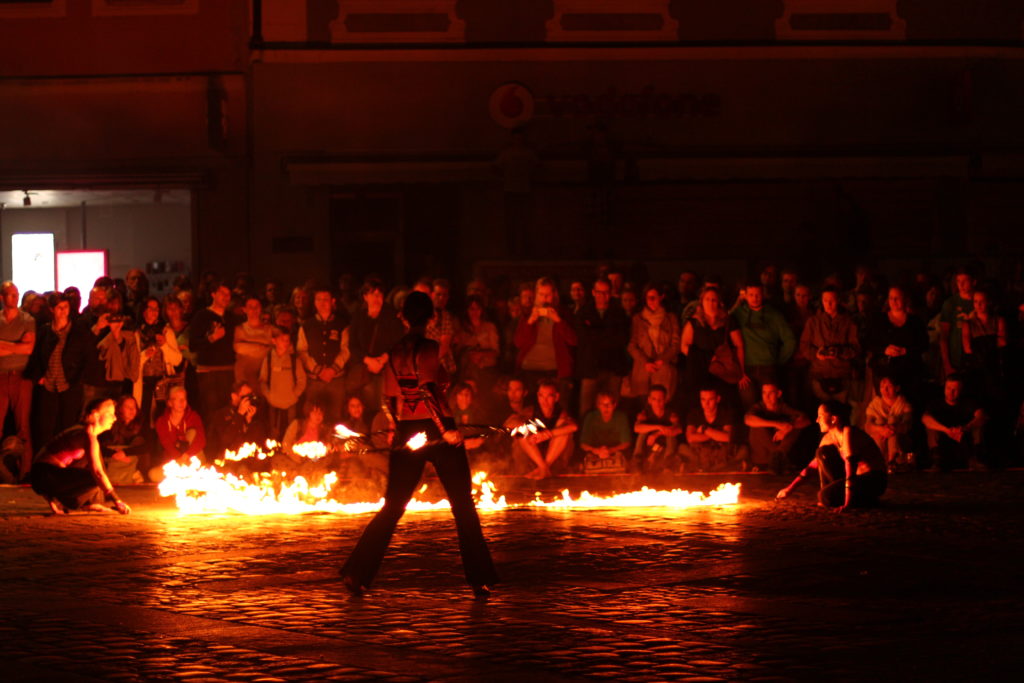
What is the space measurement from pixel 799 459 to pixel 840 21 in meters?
10.2

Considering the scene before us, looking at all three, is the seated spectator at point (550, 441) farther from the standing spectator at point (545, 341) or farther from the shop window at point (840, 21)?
the shop window at point (840, 21)

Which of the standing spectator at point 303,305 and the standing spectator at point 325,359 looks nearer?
the standing spectator at point 325,359

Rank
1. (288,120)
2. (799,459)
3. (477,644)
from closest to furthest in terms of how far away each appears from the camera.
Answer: (477,644) → (799,459) → (288,120)

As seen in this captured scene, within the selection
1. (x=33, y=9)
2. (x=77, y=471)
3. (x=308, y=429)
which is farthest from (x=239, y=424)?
(x=33, y=9)

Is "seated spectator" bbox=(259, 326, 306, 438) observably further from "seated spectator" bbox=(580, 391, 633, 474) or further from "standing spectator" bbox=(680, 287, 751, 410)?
"standing spectator" bbox=(680, 287, 751, 410)

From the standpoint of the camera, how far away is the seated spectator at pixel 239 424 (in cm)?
1689

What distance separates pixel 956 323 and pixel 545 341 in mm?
4018

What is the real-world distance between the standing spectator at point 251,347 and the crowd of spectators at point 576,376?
0.06ft

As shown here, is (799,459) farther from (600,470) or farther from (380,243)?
(380,243)

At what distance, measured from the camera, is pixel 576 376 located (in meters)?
17.4

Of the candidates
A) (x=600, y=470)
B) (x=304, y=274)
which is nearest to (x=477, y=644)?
(x=600, y=470)

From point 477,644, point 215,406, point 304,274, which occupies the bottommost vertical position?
point 477,644

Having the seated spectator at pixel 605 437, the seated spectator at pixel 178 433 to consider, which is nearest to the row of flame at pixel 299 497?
the seated spectator at pixel 178 433

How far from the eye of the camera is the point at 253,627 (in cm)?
891
